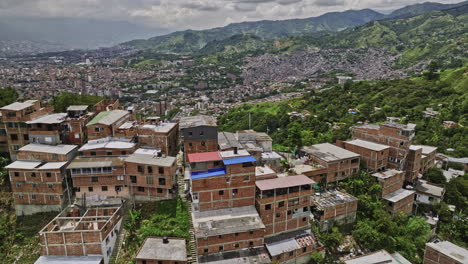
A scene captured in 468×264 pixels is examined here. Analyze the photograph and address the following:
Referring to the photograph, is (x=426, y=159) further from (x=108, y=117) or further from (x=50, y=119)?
(x=50, y=119)

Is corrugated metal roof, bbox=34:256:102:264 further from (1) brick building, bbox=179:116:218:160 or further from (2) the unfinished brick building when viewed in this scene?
(1) brick building, bbox=179:116:218:160

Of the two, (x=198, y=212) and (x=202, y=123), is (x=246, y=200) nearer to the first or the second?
(x=198, y=212)

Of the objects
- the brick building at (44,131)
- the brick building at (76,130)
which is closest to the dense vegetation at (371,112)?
the brick building at (76,130)

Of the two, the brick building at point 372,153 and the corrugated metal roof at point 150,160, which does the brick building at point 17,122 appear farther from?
the brick building at point 372,153

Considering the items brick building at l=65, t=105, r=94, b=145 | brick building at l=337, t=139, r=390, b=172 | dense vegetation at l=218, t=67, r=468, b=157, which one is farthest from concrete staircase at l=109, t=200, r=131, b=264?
brick building at l=337, t=139, r=390, b=172

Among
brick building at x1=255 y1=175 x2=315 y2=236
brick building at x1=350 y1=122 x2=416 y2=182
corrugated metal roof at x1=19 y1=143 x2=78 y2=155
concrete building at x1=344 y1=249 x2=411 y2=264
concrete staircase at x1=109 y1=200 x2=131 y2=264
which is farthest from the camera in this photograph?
brick building at x1=350 y1=122 x2=416 y2=182

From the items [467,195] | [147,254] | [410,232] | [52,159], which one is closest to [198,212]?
[147,254]

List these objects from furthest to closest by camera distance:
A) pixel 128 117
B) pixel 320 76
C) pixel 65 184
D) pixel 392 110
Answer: pixel 320 76, pixel 392 110, pixel 128 117, pixel 65 184
